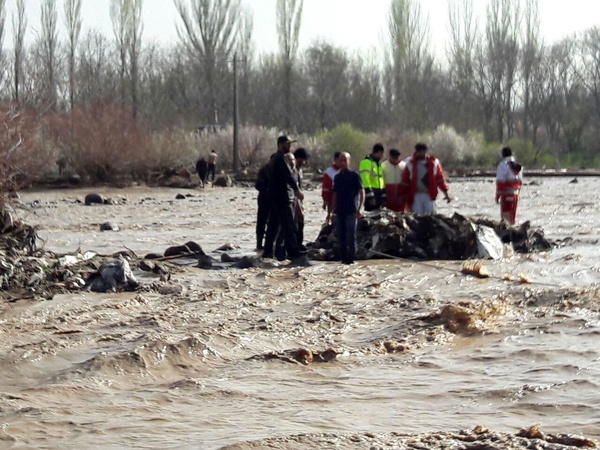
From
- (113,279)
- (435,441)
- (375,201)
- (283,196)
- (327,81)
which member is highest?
(327,81)

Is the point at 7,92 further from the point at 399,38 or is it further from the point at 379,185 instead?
the point at 399,38

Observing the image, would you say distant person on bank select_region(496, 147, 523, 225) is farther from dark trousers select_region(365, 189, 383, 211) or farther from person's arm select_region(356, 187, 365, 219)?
person's arm select_region(356, 187, 365, 219)

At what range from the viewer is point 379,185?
1641 centimetres

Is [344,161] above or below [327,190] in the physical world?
above

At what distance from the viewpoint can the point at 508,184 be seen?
1811cm

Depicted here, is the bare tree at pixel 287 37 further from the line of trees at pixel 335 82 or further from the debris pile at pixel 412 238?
the debris pile at pixel 412 238

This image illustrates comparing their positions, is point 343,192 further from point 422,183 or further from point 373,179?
point 373,179

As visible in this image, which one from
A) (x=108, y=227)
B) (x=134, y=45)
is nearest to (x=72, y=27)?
(x=134, y=45)

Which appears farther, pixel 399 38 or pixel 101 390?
pixel 399 38

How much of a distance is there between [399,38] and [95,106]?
114ft

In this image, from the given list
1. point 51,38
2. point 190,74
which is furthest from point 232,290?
point 190,74

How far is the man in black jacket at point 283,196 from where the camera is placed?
14.8m

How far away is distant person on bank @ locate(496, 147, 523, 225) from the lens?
59.1 feet

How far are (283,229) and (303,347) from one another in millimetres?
5856
